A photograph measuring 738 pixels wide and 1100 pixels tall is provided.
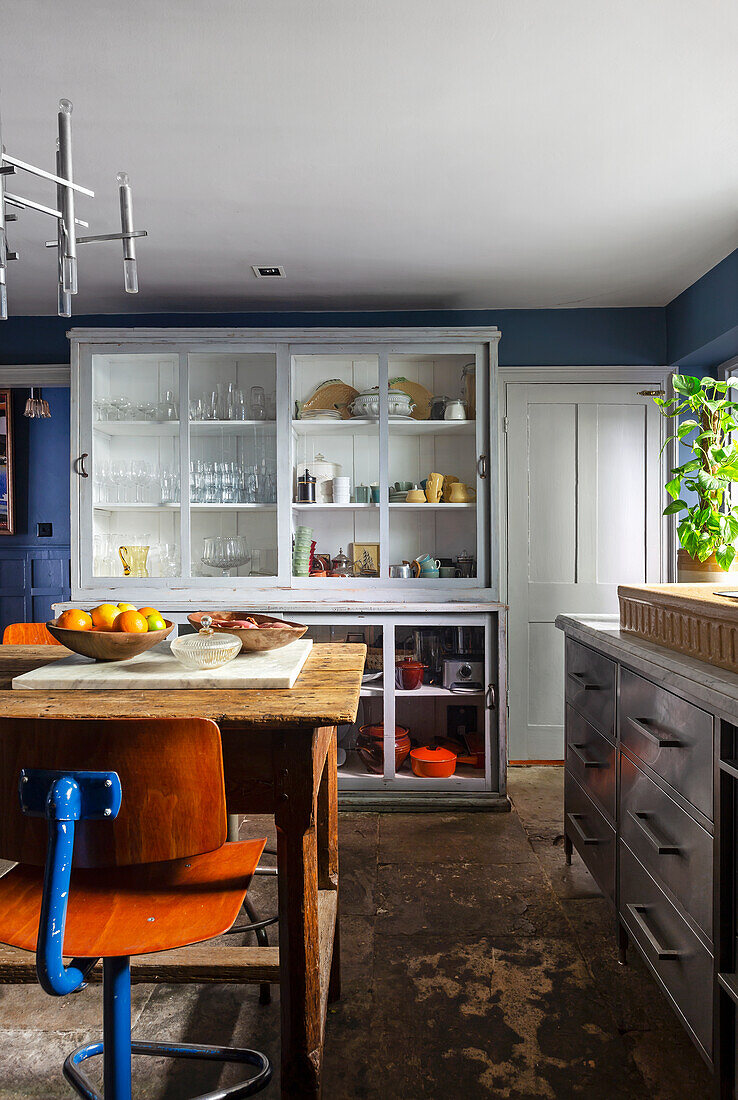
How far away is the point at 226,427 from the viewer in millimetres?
3504

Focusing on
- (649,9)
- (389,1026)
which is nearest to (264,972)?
(389,1026)

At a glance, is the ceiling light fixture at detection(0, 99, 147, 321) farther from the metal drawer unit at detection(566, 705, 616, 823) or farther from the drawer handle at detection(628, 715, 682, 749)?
the metal drawer unit at detection(566, 705, 616, 823)

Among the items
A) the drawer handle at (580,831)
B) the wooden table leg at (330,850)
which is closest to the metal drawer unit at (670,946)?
the drawer handle at (580,831)

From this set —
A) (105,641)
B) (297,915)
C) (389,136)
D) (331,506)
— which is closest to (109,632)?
(105,641)

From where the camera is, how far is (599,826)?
7.34 ft

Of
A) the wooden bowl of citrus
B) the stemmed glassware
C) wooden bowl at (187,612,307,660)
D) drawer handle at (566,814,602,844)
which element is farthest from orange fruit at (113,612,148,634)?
the stemmed glassware

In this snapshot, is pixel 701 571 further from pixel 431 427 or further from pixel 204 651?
pixel 204 651

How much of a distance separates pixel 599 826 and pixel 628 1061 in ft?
2.20

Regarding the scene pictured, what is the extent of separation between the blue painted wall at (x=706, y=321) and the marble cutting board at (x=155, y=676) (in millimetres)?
2565

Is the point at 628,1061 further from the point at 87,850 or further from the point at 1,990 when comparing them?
the point at 1,990

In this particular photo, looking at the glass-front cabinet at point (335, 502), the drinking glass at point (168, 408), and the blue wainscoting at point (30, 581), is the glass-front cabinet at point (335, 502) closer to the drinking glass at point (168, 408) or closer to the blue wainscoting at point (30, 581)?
the drinking glass at point (168, 408)

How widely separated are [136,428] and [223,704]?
252cm

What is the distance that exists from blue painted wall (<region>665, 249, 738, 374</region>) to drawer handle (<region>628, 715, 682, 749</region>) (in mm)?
1967

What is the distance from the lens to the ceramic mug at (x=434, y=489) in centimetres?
351
